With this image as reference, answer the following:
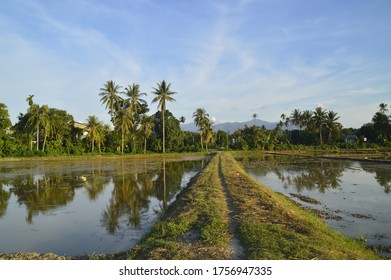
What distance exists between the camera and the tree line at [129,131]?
42.8 meters

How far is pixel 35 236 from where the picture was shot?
7137 mm

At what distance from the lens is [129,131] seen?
48.8m

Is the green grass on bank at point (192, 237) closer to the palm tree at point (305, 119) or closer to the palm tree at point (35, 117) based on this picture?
the palm tree at point (35, 117)

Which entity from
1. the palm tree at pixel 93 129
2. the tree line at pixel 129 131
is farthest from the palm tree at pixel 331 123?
the palm tree at pixel 93 129

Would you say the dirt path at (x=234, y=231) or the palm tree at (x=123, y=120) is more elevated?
the palm tree at (x=123, y=120)

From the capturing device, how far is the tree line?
42.8 m

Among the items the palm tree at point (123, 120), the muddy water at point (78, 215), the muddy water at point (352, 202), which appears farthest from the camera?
the palm tree at point (123, 120)

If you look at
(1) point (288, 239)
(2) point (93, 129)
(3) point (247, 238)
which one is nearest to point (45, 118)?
(2) point (93, 129)

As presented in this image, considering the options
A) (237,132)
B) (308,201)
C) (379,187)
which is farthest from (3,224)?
(237,132)

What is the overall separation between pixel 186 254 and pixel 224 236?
1.03m

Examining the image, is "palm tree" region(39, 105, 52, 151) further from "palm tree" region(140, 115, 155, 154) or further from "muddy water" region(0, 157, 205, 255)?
"muddy water" region(0, 157, 205, 255)

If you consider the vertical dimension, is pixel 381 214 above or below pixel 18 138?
below
